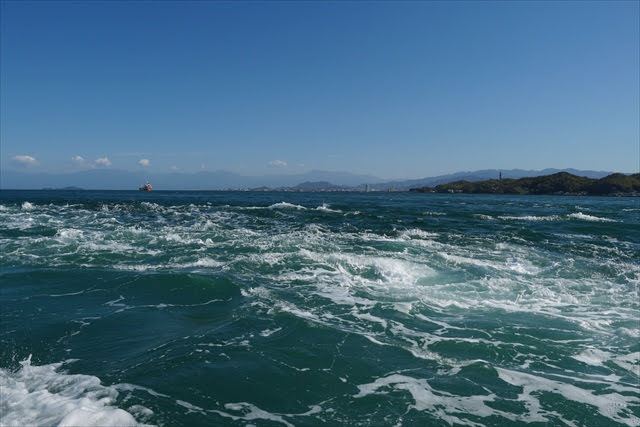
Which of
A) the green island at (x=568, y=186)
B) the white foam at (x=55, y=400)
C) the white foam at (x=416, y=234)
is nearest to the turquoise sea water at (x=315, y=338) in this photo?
the white foam at (x=55, y=400)

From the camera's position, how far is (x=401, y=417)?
4797 mm

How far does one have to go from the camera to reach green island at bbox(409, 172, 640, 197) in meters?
96.1

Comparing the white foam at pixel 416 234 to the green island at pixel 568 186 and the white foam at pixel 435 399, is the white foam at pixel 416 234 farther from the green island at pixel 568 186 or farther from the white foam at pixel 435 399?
the green island at pixel 568 186

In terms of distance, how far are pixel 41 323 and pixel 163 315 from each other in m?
2.25

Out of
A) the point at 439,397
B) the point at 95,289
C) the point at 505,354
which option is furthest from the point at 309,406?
the point at 95,289

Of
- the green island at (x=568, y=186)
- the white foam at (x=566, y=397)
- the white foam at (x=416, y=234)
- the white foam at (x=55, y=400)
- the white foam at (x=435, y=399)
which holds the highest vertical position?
the green island at (x=568, y=186)

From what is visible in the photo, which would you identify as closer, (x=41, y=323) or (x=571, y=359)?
(x=571, y=359)

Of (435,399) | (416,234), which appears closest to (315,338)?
(435,399)

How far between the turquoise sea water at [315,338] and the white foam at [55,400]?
0.02m

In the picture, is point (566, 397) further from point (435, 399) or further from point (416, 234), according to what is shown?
point (416, 234)

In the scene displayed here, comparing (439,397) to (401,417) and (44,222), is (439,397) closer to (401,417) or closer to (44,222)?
(401,417)

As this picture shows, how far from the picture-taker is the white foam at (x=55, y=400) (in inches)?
173

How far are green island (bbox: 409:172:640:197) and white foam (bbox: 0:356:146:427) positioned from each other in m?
115

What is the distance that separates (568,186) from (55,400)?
127 m
